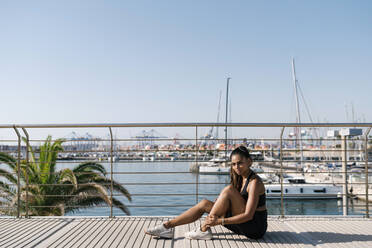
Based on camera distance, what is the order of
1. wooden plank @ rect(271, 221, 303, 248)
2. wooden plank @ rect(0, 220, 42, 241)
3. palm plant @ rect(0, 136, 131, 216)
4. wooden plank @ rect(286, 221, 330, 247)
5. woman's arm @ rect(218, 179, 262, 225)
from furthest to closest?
palm plant @ rect(0, 136, 131, 216)
wooden plank @ rect(0, 220, 42, 241)
wooden plank @ rect(286, 221, 330, 247)
wooden plank @ rect(271, 221, 303, 248)
woman's arm @ rect(218, 179, 262, 225)

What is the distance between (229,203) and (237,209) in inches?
3.8

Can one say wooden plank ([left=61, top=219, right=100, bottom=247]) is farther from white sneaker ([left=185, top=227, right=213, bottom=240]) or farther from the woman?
white sneaker ([left=185, top=227, right=213, bottom=240])

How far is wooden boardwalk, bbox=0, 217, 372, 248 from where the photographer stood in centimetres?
316

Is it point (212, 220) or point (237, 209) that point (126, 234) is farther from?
point (237, 209)

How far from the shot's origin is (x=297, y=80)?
99.5 feet

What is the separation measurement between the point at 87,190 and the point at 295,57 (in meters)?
27.2

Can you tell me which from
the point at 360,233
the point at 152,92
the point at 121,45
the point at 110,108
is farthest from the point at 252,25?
the point at 110,108

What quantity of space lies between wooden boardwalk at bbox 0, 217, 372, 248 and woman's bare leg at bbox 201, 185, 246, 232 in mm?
328

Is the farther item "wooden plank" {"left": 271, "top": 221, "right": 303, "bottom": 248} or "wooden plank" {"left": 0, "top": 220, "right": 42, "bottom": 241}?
"wooden plank" {"left": 0, "top": 220, "right": 42, "bottom": 241}

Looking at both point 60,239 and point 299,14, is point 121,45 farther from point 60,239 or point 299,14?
point 60,239

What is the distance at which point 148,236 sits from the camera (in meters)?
3.41

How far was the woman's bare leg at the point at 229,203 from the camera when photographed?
3.09 m

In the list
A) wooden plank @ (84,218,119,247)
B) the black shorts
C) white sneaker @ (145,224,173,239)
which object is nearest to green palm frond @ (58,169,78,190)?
wooden plank @ (84,218,119,247)

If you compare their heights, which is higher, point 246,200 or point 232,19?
point 232,19
